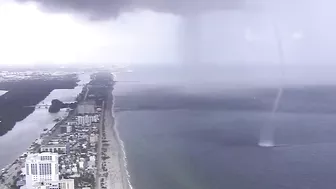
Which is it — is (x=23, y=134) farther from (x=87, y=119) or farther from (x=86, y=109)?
(x=86, y=109)

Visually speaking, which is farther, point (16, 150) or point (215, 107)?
point (215, 107)

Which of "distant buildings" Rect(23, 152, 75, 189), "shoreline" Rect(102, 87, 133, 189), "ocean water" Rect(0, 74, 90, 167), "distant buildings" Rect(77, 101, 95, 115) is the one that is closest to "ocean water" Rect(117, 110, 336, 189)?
"shoreline" Rect(102, 87, 133, 189)

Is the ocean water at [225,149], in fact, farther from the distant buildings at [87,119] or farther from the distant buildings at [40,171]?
the distant buildings at [40,171]

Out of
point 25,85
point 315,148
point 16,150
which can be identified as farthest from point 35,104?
point 315,148

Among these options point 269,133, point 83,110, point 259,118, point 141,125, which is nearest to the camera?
point 269,133

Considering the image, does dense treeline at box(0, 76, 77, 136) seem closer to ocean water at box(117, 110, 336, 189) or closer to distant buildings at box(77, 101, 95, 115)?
distant buildings at box(77, 101, 95, 115)

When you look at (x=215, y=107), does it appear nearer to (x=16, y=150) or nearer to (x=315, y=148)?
(x=315, y=148)

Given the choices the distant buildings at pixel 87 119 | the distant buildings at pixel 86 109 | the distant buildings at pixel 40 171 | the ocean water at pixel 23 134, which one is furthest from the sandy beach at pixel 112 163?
the distant buildings at pixel 86 109

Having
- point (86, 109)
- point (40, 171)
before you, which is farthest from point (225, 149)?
point (86, 109)
